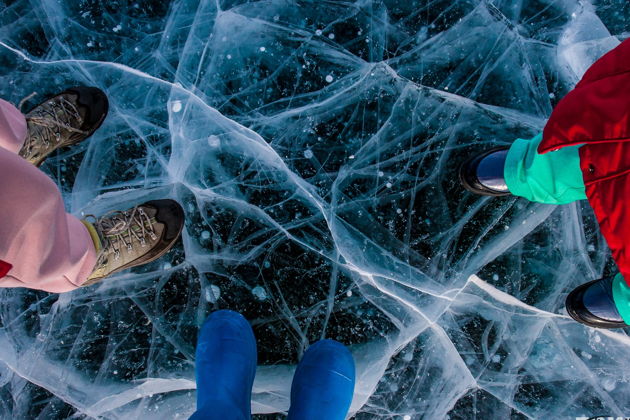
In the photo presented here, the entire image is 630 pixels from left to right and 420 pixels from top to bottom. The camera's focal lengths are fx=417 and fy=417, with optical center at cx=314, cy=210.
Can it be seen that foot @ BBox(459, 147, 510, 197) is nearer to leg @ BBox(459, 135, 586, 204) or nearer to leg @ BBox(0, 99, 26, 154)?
leg @ BBox(459, 135, 586, 204)

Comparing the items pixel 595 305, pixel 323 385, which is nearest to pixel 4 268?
pixel 323 385

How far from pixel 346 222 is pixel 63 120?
1.22 metres

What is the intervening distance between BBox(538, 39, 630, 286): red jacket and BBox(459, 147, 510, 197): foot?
44cm

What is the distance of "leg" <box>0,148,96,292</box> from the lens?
992 millimetres

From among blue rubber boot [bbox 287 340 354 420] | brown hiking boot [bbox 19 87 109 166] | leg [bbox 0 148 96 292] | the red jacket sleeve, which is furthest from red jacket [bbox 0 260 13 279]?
the red jacket sleeve

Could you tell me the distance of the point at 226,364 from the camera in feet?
5.28

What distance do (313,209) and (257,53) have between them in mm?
716

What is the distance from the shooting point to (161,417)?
1.75 m

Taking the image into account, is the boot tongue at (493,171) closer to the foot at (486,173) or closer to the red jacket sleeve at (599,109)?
the foot at (486,173)

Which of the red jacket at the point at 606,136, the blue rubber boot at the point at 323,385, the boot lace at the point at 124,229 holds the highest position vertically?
the red jacket at the point at 606,136

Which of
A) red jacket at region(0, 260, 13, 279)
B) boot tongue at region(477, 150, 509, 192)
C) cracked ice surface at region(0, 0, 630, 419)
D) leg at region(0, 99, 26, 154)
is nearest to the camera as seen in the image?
red jacket at region(0, 260, 13, 279)

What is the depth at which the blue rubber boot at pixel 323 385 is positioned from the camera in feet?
5.30

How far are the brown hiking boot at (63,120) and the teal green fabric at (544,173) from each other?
1.64 m

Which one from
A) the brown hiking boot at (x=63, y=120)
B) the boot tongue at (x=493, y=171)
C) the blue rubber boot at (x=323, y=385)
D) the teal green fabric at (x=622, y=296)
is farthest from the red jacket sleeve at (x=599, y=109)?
the brown hiking boot at (x=63, y=120)
